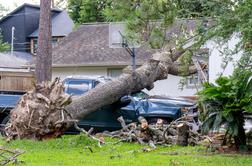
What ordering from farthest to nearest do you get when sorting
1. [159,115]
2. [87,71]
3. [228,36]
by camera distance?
1. [87,71]
2. [159,115]
3. [228,36]

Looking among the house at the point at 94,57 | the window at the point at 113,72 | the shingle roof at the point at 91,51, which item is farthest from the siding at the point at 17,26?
the window at the point at 113,72

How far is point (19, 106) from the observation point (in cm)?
1327

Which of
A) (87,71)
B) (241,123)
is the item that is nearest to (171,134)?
(241,123)

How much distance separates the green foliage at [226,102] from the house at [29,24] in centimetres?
2722

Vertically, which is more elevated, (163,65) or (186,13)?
(186,13)

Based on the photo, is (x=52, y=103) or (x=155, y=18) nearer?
(x=52, y=103)

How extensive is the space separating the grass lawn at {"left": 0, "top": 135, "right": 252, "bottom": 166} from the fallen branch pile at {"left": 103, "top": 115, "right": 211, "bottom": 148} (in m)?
0.31

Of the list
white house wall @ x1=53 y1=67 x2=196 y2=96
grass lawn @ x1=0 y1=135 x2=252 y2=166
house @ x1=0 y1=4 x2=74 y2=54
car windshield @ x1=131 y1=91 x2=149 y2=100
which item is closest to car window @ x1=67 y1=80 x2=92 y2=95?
car windshield @ x1=131 y1=91 x2=149 y2=100

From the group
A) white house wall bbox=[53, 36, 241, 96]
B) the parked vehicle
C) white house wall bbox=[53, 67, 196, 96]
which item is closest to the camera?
the parked vehicle

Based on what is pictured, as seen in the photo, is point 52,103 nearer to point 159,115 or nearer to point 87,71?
point 159,115

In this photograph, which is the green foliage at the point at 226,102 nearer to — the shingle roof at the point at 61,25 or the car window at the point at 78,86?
the car window at the point at 78,86

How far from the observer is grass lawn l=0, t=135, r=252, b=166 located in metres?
9.30

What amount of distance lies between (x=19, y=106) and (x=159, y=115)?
3.98 metres

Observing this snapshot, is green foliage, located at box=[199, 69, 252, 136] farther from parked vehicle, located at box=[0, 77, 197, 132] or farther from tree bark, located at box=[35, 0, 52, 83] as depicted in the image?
tree bark, located at box=[35, 0, 52, 83]
